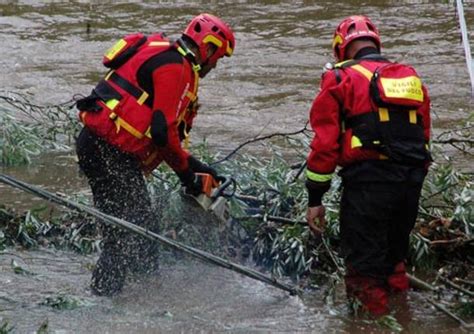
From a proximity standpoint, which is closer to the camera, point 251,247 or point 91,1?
point 251,247

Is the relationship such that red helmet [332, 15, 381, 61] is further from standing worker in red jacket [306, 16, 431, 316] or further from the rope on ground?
the rope on ground

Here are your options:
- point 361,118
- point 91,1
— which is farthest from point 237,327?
point 91,1

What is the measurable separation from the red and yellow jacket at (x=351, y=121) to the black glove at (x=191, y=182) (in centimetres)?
109

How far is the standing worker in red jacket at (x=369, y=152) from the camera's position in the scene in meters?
6.09

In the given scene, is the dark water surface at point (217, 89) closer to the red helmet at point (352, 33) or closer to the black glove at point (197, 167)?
the black glove at point (197, 167)

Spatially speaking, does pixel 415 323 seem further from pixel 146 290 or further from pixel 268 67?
Result: pixel 268 67

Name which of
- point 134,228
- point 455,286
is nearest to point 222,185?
point 134,228

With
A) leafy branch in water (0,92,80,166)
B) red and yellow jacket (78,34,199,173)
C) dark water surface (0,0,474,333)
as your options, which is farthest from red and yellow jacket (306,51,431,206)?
leafy branch in water (0,92,80,166)

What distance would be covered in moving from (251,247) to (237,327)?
47.0 inches

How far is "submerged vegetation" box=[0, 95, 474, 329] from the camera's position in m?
7.28

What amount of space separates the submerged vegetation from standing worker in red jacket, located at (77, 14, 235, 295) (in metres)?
0.55

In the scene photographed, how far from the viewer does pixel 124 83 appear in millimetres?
6797

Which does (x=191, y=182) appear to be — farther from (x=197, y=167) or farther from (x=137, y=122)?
(x=137, y=122)

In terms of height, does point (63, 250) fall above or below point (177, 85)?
below
